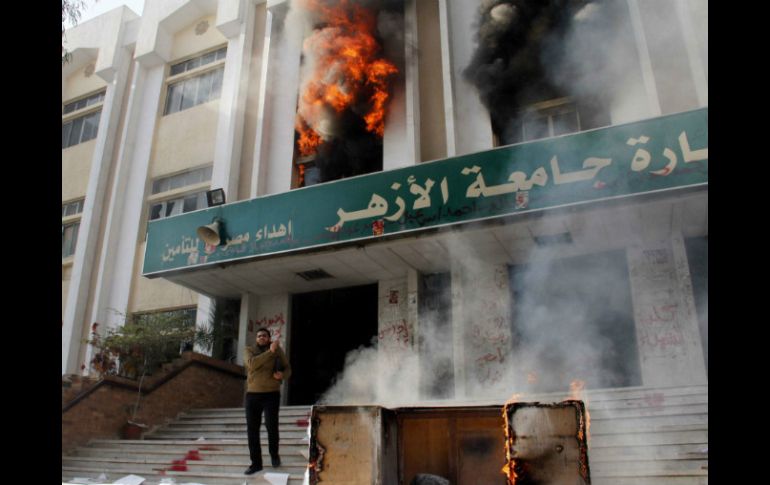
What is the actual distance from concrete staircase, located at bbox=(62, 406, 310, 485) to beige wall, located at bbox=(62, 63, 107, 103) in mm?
12856

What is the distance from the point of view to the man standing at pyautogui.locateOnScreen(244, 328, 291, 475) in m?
6.41

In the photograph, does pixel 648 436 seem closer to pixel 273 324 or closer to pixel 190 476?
pixel 190 476

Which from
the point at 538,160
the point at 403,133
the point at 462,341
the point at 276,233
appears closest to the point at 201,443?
the point at 276,233

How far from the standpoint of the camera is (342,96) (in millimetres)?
12742

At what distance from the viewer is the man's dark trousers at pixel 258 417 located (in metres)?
6.39

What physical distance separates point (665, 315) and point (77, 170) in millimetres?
16461

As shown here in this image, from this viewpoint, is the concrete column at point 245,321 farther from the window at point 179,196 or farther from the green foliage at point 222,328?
the window at point 179,196

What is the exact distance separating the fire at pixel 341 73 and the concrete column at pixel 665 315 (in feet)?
19.9

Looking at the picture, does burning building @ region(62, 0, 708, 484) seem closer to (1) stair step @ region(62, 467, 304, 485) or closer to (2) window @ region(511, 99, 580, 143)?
(2) window @ region(511, 99, 580, 143)

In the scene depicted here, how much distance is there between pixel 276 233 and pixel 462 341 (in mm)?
3898

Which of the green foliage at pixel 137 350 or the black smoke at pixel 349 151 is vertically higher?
the black smoke at pixel 349 151

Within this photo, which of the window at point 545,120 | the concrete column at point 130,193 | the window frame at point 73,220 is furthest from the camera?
the window frame at point 73,220

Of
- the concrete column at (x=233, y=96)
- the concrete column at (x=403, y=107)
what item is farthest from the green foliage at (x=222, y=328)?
the concrete column at (x=403, y=107)
